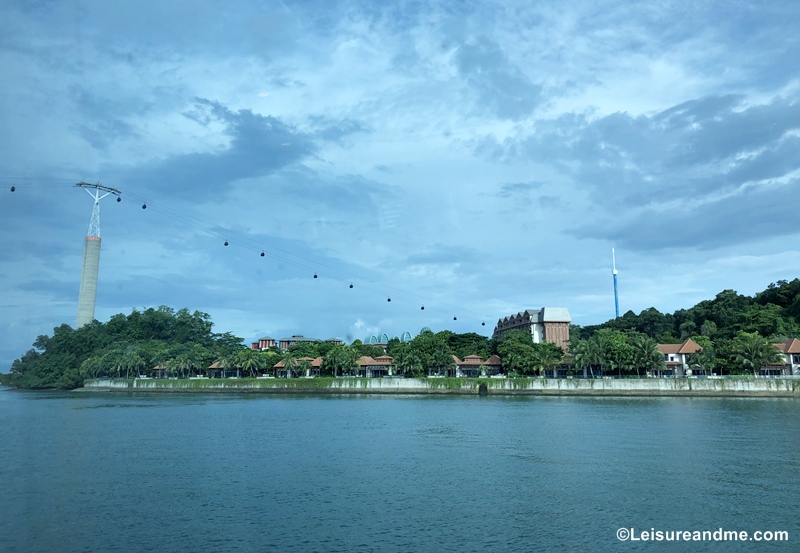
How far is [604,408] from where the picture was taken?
59.2 meters

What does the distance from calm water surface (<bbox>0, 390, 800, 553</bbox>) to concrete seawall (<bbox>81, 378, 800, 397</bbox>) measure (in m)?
27.7

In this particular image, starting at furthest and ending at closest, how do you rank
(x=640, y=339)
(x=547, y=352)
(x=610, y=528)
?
(x=547, y=352), (x=640, y=339), (x=610, y=528)

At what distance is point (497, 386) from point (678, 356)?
1232 inches

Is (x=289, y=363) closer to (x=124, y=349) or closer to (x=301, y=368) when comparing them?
(x=301, y=368)

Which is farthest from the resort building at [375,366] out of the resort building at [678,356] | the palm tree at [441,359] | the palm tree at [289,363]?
the resort building at [678,356]

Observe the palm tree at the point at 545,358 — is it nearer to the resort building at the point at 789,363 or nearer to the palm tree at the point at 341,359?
the resort building at the point at 789,363

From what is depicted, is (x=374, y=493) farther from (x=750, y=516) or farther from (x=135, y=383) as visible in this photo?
(x=135, y=383)

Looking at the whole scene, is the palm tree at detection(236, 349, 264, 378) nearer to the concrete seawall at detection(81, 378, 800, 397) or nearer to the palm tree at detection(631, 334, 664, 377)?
the concrete seawall at detection(81, 378, 800, 397)

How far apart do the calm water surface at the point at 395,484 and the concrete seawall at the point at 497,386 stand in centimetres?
2768

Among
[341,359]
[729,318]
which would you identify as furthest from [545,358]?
[729,318]

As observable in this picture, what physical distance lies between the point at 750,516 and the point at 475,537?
10.4 metres

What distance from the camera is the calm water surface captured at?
61.2 ft

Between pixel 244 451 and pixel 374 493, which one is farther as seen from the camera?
pixel 244 451

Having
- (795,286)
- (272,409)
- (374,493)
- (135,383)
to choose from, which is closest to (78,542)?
(374,493)
